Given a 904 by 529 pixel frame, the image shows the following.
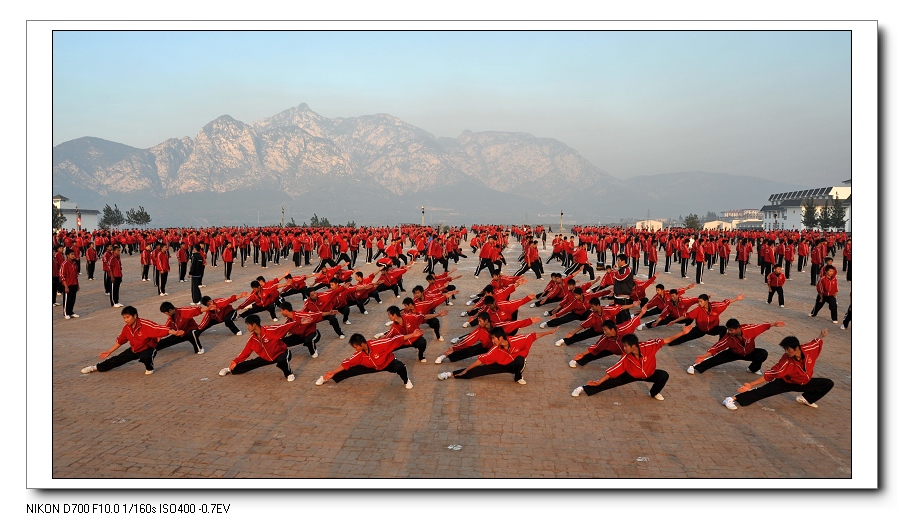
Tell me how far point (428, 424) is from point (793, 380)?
4.03m

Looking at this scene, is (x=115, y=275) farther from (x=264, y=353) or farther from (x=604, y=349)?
(x=604, y=349)

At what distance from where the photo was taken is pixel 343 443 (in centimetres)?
557

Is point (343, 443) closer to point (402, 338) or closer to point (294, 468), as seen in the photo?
point (294, 468)

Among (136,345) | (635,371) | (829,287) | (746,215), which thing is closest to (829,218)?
(829,287)

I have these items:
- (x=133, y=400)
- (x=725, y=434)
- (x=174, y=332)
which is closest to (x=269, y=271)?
(x=174, y=332)

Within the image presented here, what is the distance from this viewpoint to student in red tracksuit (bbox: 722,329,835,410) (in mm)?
6371

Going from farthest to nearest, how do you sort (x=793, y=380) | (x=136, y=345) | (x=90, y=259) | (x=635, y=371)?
(x=90, y=259)
(x=136, y=345)
(x=635, y=371)
(x=793, y=380)

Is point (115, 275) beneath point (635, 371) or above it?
above

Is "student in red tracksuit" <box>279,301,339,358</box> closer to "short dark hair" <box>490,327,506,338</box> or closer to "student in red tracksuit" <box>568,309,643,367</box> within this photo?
"short dark hair" <box>490,327,506,338</box>

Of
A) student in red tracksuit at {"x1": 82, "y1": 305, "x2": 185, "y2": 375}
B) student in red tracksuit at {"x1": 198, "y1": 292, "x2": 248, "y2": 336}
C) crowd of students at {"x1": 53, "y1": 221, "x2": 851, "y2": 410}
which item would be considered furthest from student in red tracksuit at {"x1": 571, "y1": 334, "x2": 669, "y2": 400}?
student in red tracksuit at {"x1": 198, "y1": 292, "x2": 248, "y2": 336}

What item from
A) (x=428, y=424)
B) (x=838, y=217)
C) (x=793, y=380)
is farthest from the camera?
(x=838, y=217)

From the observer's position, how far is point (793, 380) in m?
6.43

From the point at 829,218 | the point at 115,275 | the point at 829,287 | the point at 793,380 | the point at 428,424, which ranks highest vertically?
the point at 829,218
